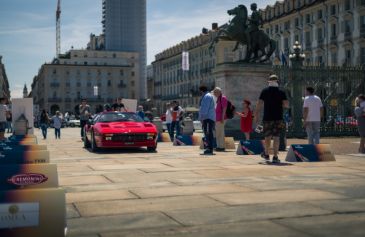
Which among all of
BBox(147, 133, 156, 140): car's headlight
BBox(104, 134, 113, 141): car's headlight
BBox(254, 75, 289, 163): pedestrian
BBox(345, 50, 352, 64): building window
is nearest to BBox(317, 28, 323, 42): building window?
BBox(345, 50, 352, 64): building window

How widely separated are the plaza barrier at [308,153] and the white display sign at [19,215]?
26.7 feet

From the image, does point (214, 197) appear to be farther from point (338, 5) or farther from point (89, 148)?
point (338, 5)

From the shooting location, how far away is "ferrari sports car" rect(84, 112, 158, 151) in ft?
46.2

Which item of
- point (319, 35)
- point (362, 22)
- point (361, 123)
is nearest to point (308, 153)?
point (361, 123)

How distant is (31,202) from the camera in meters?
3.72

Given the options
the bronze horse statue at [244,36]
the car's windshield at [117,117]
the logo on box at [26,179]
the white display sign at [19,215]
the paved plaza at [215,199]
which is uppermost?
the bronze horse statue at [244,36]

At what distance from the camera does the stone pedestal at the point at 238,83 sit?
2147 centimetres

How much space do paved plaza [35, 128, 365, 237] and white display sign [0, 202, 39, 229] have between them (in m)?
0.90

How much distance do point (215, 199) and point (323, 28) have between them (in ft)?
205

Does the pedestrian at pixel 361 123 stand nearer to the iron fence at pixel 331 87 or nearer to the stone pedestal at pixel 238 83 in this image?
the stone pedestal at pixel 238 83

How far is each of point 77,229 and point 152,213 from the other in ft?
3.09

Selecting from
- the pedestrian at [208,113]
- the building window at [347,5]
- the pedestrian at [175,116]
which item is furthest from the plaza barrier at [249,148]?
the building window at [347,5]

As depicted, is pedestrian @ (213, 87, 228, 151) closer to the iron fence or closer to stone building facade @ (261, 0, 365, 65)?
the iron fence

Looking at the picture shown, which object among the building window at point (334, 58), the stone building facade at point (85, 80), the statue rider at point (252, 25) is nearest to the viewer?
the statue rider at point (252, 25)
